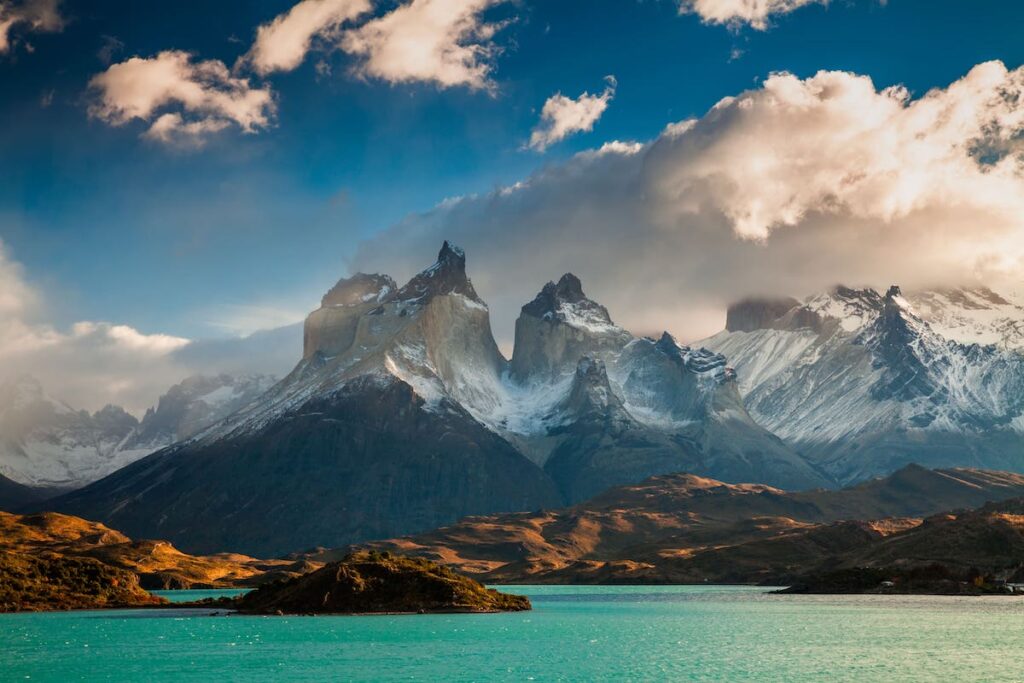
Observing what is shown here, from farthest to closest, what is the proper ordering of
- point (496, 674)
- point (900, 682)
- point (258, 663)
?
point (258, 663)
point (496, 674)
point (900, 682)

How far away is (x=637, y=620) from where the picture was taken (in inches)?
7490

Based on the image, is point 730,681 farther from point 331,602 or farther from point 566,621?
point 331,602

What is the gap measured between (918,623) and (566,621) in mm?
51908

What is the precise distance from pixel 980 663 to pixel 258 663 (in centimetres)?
7195

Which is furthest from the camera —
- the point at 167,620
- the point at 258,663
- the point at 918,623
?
the point at 167,620

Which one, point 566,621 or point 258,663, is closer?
point 258,663

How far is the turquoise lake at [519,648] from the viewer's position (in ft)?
374

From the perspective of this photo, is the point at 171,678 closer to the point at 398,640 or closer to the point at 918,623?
the point at 398,640

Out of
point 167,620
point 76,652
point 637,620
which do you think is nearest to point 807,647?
point 637,620

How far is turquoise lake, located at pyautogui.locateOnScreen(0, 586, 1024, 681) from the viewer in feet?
374

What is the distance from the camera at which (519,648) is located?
13950cm

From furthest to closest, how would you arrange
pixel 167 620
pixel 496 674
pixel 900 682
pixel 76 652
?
pixel 167 620
pixel 76 652
pixel 496 674
pixel 900 682

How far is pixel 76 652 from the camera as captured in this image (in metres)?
133

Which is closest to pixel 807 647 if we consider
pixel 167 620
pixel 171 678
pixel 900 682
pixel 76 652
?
pixel 900 682
